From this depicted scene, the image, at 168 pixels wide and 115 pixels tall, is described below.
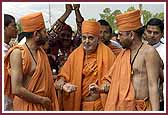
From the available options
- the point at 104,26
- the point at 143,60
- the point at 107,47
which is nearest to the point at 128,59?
the point at 143,60

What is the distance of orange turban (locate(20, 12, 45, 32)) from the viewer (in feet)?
14.9

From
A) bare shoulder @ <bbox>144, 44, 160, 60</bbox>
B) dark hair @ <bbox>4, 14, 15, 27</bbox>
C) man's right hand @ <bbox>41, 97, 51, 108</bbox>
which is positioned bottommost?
man's right hand @ <bbox>41, 97, 51, 108</bbox>

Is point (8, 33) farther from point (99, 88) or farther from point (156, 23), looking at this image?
point (156, 23)

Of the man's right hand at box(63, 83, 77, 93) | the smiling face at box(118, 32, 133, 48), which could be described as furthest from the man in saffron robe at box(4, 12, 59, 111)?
the smiling face at box(118, 32, 133, 48)

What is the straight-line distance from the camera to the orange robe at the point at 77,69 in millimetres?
4883

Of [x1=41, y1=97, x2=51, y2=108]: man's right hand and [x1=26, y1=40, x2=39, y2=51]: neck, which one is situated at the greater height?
[x1=26, y1=40, x2=39, y2=51]: neck

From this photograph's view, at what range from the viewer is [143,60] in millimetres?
4469

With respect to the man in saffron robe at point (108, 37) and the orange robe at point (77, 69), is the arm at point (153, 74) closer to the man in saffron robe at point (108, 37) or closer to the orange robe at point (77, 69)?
the orange robe at point (77, 69)

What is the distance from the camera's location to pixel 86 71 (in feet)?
16.0

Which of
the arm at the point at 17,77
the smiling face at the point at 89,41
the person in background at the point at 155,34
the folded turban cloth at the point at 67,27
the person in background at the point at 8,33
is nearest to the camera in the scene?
the arm at the point at 17,77

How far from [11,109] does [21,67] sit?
0.42 m

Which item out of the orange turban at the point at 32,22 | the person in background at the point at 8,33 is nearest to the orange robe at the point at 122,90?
the orange turban at the point at 32,22

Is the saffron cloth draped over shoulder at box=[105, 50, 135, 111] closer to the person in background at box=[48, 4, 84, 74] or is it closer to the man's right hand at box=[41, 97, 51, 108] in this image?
the man's right hand at box=[41, 97, 51, 108]

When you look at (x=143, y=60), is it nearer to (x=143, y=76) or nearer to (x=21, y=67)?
(x=143, y=76)
